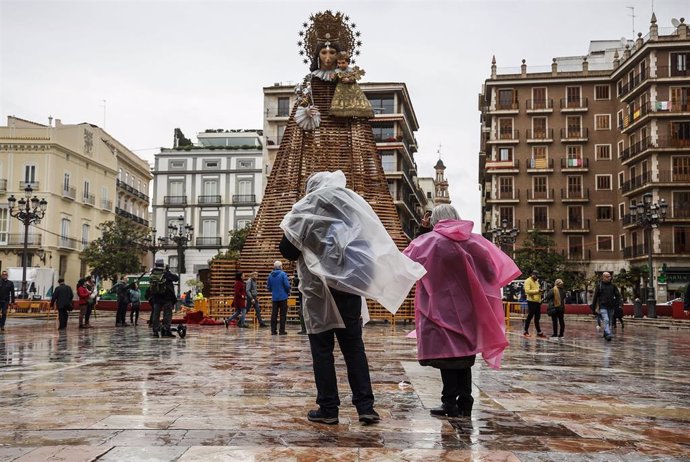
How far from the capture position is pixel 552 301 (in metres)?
16.4

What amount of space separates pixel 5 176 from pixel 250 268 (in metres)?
35.8

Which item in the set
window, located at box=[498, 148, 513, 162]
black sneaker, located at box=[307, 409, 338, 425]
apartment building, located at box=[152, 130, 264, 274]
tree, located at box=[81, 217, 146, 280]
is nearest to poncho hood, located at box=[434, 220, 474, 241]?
black sneaker, located at box=[307, 409, 338, 425]

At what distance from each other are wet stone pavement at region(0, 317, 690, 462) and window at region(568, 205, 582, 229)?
48133 mm

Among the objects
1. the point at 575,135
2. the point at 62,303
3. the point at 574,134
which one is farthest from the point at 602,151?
the point at 62,303

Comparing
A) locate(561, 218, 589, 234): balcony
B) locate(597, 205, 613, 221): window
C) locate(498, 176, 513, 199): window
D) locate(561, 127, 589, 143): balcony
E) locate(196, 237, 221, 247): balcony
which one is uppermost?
locate(561, 127, 589, 143): balcony

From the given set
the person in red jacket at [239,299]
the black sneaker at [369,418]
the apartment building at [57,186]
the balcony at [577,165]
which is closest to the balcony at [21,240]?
the apartment building at [57,186]

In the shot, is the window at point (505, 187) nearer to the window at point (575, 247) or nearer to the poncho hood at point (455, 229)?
the window at point (575, 247)

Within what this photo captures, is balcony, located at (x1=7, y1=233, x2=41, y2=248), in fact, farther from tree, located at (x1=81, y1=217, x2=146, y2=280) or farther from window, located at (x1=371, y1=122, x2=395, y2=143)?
window, located at (x1=371, y1=122, x2=395, y2=143)

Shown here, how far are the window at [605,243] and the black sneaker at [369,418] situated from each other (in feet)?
176

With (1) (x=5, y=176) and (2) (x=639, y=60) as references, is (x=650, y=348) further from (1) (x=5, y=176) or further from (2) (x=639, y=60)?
(1) (x=5, y=176)

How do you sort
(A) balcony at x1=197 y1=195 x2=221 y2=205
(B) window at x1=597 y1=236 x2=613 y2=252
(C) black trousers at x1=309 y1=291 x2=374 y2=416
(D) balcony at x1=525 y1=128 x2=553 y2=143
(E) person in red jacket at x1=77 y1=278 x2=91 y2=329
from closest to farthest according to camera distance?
(C) black trousers at x1=309 y1=291 x2=374 y2=416 < (E) person in red jacket at x1=77 y1=278 x2=91 y2=329 < (B) window at x1=597 y1=236 x2=613 y2=252 < (D) balcony at x1=525 y1=128 x2=553 y2=143 < (A) balcony at x1=197 y1=195 x2=221 y2=205

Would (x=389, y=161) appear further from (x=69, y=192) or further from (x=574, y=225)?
(x=69, y=192)

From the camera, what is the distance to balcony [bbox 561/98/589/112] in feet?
183

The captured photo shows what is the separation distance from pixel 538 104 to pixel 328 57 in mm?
39560
